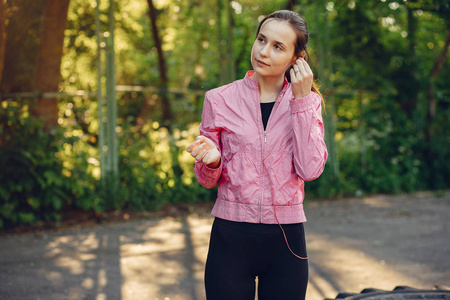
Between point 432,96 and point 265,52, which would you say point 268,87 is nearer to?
point 265,52

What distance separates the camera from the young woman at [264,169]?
6.99 feet

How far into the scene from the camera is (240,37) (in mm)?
11234

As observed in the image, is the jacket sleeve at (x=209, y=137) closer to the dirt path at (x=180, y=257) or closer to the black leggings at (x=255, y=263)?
the black leggings at (x=255, y=263)

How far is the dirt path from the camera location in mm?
4566

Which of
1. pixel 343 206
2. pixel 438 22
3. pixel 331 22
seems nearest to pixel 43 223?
pixel 343 206

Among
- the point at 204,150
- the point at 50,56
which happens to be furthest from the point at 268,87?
the point at 50,56

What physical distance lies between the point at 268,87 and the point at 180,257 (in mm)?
3546

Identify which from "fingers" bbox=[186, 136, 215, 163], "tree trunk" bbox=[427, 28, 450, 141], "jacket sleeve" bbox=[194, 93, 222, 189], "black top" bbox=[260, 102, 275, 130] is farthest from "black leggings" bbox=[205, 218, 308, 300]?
"tree trunk" bbox=[427, 28, 450, 141]

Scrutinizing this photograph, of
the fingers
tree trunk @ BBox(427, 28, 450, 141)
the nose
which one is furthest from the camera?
tree trunk @ BBox(427, 28, 450, 141)

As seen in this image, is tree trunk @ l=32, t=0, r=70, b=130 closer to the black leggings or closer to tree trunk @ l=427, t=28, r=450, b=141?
the black leggings

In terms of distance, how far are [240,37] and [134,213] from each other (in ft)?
17.1

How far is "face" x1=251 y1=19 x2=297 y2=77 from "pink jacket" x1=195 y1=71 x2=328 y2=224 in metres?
0.14

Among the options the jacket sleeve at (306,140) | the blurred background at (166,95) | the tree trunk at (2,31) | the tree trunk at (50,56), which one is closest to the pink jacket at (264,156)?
the jacket sleeve at (306,140)

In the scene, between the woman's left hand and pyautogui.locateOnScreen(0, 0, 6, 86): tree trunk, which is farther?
pyautogui.locateOnScreen(0, 0, 6, 86): tree trunk
